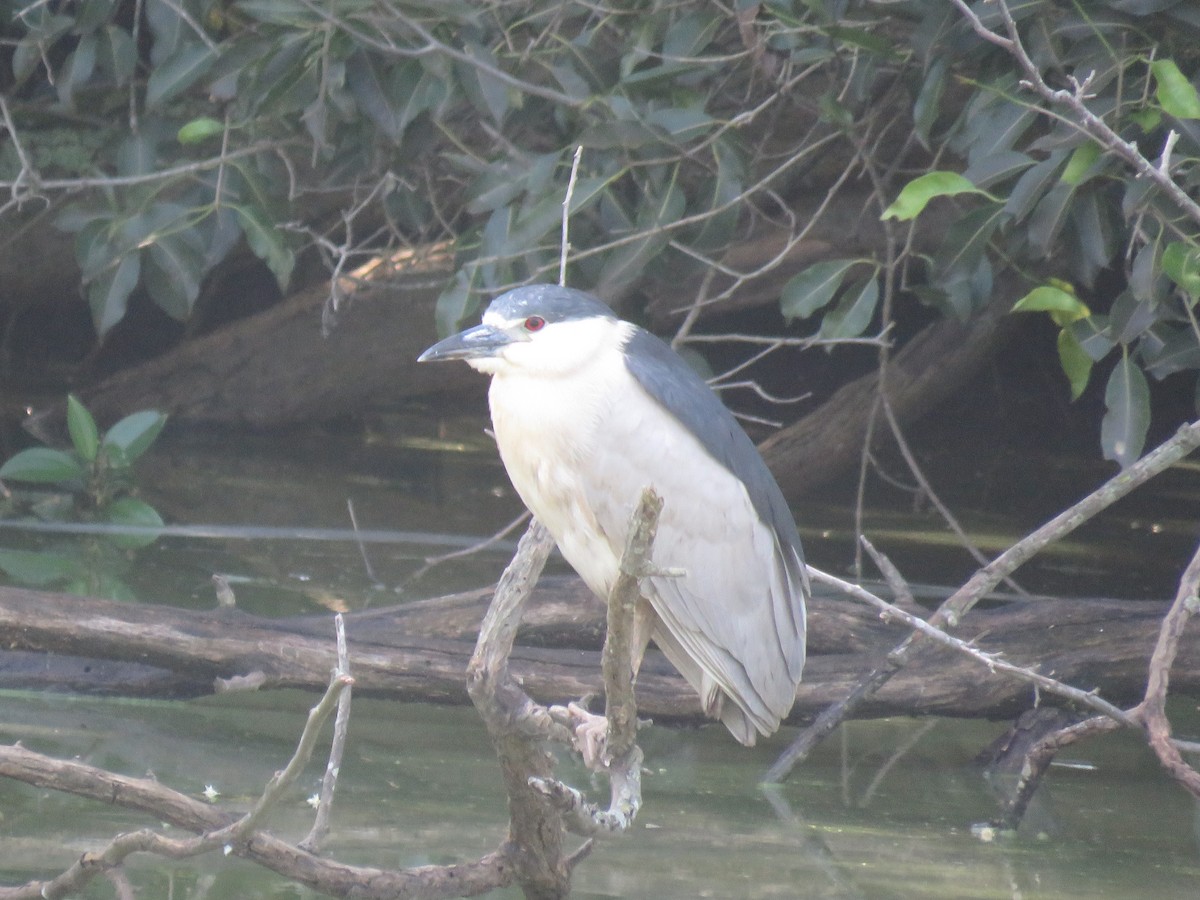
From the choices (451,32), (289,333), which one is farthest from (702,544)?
(289,333)

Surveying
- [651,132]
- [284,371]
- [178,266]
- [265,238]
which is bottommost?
[284,371]

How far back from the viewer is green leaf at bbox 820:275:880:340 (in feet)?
12.6

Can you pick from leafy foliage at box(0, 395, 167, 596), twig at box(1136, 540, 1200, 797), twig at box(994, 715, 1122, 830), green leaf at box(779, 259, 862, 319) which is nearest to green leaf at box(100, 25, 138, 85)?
leafy foliage at box(0, 395, 167, 596)

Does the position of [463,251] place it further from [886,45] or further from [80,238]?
[886,45]

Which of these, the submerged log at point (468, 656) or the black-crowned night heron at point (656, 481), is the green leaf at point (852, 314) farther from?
the black-crowned night heron at point (656, 481)

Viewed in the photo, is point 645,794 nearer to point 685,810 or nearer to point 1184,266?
point 685,810

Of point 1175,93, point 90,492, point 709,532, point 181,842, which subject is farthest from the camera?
point 90,492

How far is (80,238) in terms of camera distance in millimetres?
4438

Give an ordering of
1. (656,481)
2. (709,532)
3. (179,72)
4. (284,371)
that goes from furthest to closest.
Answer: (284,371) < (179,72) < (709,532) < (656,481)

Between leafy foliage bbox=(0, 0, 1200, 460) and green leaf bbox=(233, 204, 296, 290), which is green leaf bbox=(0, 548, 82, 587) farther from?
green leaf bbox=(233, 204, 296, 290)

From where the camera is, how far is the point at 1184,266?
3162mm

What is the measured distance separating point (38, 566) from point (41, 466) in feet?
1.61

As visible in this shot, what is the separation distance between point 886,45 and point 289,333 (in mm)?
3828

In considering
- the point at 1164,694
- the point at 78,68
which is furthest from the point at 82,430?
the point at 1164,694
